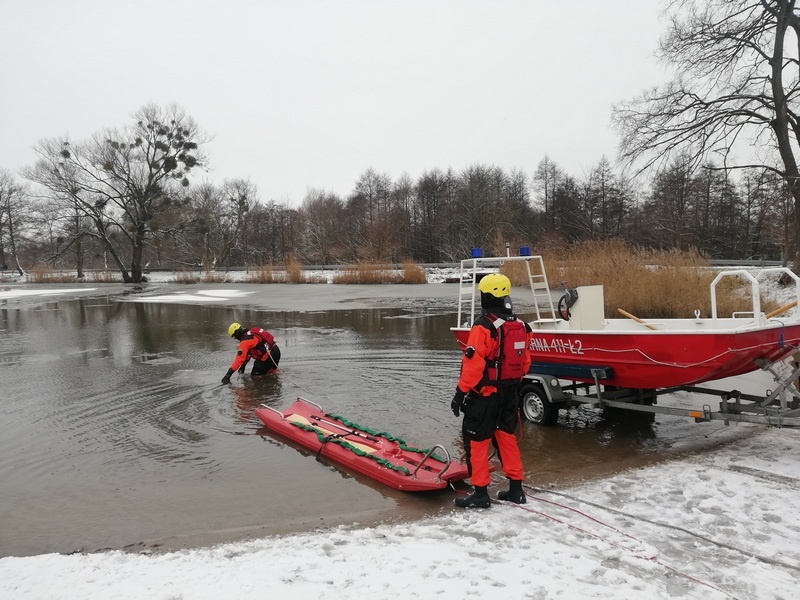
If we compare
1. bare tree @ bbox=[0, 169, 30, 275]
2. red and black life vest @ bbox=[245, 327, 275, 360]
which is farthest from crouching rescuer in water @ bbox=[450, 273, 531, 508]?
bare tree @ bbox=[0, 169, 30, 275]

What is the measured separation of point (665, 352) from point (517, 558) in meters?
2.99

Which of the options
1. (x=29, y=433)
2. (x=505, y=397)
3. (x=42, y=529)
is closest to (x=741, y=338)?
(x=505, y=397)

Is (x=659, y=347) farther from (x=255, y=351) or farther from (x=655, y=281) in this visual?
(x=655, y=281)

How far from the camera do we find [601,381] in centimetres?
607

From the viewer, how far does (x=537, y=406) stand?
6.69 m

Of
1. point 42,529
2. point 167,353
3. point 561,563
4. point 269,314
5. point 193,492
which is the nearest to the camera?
point 561,563

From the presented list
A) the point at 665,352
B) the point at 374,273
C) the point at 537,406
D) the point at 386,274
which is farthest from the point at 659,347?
the point at 374,273

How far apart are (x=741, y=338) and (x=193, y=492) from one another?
5286 millimetres

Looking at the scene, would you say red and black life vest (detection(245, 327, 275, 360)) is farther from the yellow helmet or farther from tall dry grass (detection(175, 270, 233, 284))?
tall dry grass (detection(175, 270, 233, 284))

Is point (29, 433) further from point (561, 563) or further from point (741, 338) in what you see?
point (741, 338)

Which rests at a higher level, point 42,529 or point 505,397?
point 505,397

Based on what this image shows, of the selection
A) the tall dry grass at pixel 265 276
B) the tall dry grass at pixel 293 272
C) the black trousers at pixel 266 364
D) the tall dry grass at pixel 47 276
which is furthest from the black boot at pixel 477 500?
the tall dry grass at pixel 47 276

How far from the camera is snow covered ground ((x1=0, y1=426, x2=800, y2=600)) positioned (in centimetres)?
312

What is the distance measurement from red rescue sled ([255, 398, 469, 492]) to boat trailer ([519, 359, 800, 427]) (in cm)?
164
